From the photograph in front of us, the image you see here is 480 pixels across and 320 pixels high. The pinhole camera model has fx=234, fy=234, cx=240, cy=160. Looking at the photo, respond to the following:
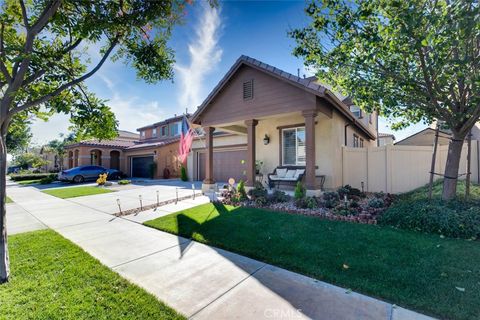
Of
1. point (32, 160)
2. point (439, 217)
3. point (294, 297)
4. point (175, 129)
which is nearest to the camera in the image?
point (294, 297)

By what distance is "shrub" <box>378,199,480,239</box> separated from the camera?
15.1 feet

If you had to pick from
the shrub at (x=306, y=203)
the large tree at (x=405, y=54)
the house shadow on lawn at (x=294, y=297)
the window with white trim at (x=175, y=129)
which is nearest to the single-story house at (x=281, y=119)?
the shrub at (x=306, y=203)

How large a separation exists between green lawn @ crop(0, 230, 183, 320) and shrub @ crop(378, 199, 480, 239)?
5200 mm

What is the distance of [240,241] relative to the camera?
476 cm

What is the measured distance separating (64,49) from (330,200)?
7382 mm

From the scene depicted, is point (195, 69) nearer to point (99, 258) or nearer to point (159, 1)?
point (159, 1)

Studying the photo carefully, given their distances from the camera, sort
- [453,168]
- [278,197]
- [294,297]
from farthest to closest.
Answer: [278,197], [453,168], [294,297]

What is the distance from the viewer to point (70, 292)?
3.02 metres

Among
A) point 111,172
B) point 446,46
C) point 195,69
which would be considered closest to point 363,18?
point 446,46

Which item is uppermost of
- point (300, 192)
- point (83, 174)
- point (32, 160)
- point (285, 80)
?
point (285, 80)

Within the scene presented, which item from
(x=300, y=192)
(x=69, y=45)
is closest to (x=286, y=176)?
→ (x=300, y=192)

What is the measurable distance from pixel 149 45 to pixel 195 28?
Result: 2295 mm

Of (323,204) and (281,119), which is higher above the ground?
(281,119)

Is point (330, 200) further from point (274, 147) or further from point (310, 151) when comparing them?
point (274, 147)
